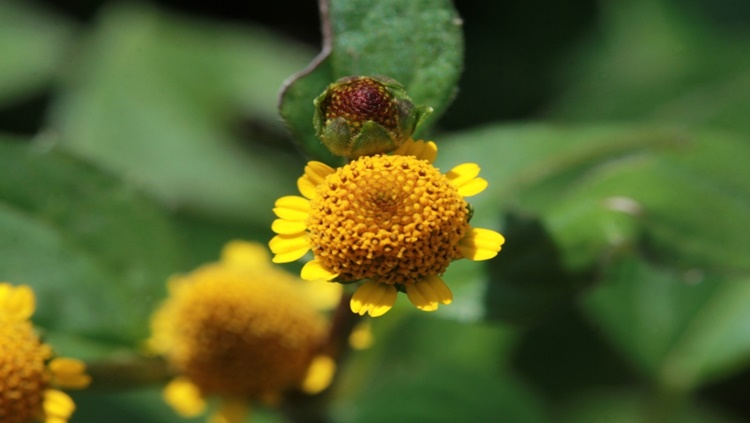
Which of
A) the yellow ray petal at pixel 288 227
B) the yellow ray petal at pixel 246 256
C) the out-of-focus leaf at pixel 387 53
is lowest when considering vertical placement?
the yellow ray petal at pixel 288 227

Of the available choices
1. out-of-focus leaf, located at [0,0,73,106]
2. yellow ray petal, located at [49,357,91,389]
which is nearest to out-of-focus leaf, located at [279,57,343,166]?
yellow ray petal, located at [49,357,91,389]

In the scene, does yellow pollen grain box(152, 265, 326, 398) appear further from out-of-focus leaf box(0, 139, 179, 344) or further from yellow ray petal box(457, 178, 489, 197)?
yellow ray petal box(457, 178, 489, 197)

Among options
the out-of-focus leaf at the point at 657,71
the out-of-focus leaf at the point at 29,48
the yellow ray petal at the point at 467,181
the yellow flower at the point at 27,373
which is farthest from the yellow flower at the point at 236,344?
the out-of-focus leaf at the point at 29,48

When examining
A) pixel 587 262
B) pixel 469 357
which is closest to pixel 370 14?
pixel 587 262

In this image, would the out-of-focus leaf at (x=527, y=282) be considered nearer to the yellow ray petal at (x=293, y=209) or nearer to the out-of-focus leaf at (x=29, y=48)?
the yellow ray petal at (x=293, y=209)

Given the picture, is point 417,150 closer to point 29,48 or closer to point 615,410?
point 615,410

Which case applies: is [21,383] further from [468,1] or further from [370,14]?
[468,1]

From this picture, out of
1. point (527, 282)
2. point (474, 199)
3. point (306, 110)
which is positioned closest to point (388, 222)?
point (306, 110)
